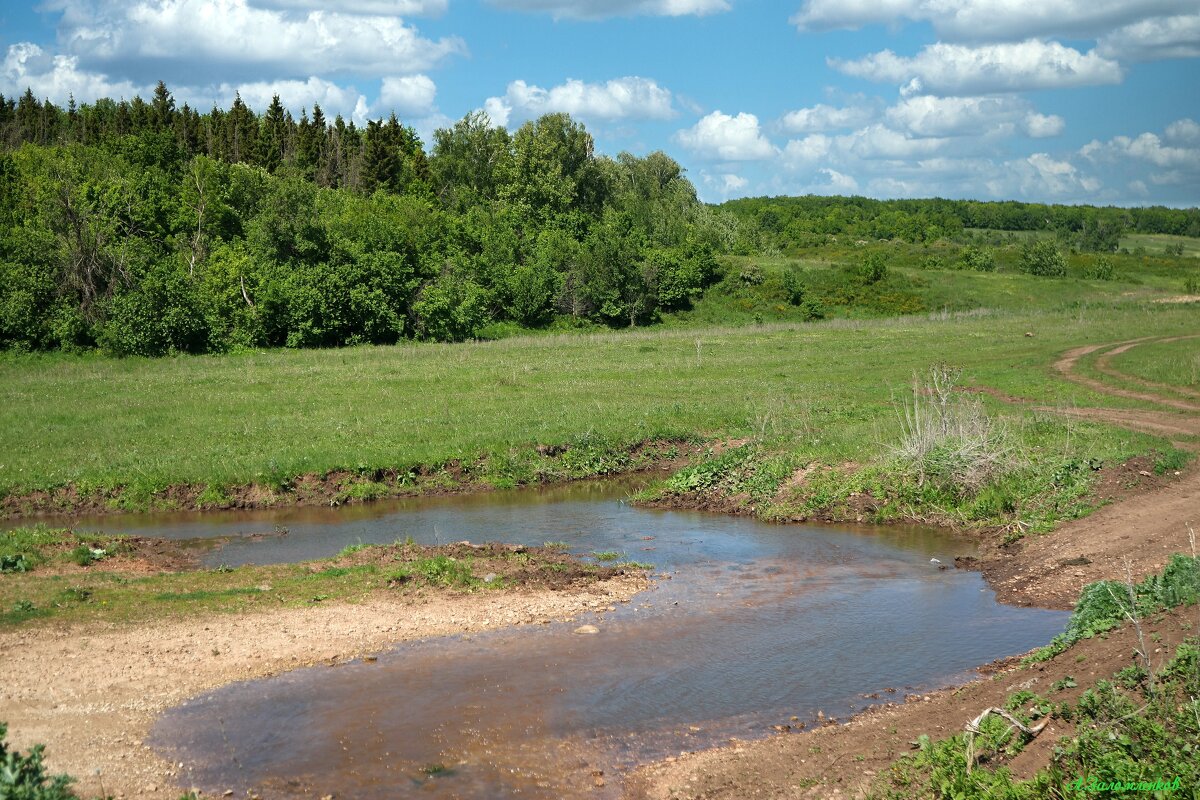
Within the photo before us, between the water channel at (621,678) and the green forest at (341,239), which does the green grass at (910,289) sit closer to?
the green forest at (341,239)

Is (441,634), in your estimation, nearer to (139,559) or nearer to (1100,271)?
(139,559)

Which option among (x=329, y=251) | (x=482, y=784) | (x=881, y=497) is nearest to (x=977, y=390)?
(x=881, y=497)

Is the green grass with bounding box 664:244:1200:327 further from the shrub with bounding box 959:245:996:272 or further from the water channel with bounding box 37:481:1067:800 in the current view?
the water channel with bounding box 37:481:1067:800

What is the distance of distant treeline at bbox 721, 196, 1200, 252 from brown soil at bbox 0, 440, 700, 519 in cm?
10309

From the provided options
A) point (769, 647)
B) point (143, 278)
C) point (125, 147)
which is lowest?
point (769, 647)

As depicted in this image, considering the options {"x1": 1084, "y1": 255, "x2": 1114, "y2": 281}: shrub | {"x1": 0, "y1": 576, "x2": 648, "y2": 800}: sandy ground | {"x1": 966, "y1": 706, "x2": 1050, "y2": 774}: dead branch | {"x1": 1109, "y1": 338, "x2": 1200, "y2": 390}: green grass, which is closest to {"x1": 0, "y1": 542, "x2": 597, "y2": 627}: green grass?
{"x1": 0, "y1": 576, "x2": 648, "y2": 800}: sandy ground

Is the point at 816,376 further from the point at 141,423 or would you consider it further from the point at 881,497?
the point at 141,423

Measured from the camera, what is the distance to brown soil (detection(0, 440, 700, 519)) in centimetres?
2177

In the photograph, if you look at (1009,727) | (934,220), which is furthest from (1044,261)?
(1009,727)

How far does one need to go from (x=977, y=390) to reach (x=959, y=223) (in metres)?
146

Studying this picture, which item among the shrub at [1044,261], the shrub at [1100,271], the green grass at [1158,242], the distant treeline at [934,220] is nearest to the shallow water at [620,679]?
the shrub at [1100,271]

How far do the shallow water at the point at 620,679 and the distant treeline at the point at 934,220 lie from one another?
109 meters

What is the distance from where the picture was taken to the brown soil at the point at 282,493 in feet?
71.4

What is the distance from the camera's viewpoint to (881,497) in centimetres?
2008
